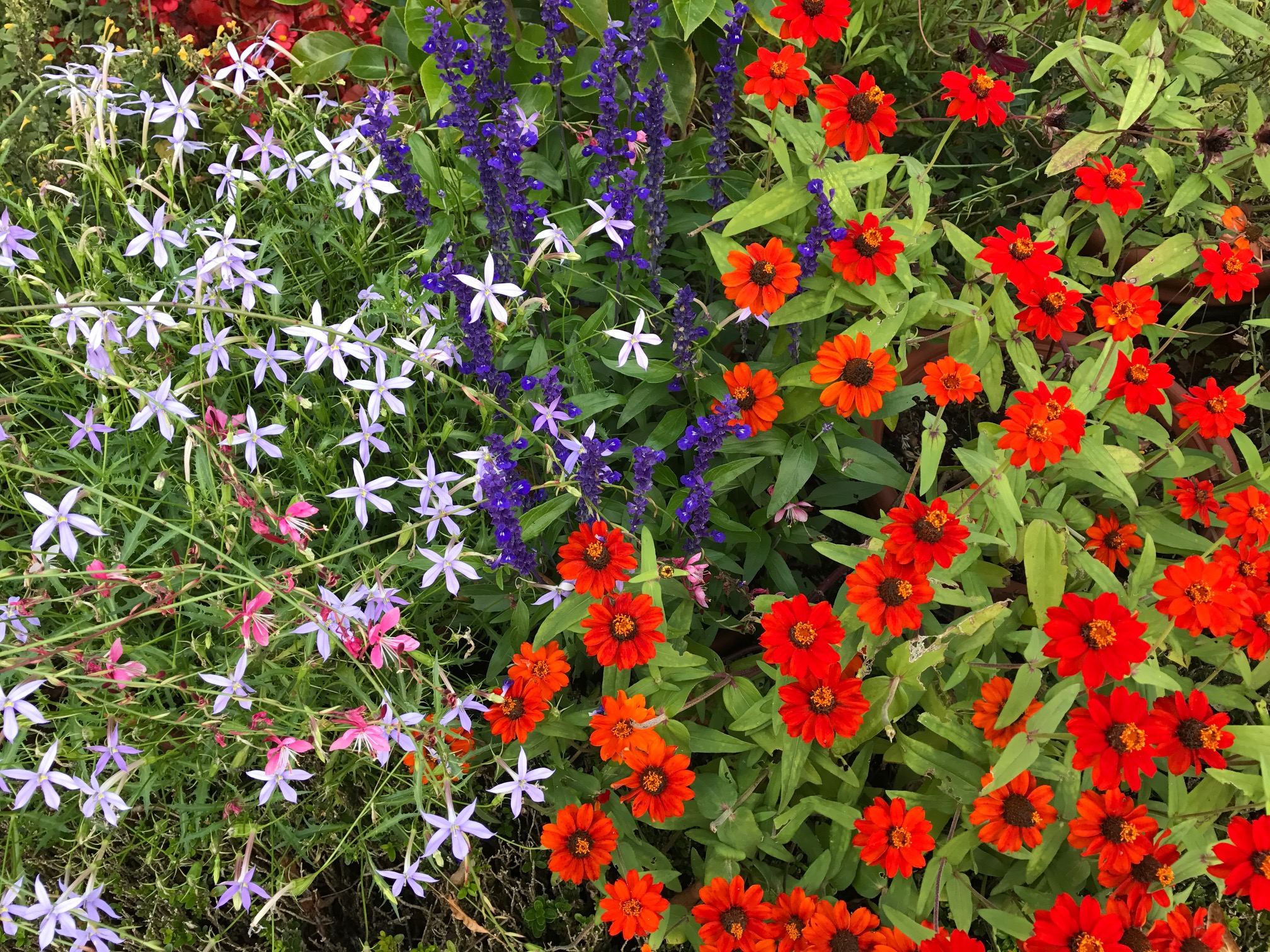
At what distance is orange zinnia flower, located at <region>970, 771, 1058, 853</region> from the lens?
120 centimetres

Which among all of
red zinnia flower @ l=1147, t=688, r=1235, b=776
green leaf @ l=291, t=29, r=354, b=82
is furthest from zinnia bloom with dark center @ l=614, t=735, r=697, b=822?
green leaf @ l=291, t=29, r=354, b=82

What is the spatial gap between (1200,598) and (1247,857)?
1.10 feet

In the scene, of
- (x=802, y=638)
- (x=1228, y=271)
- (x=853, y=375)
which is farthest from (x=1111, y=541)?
(x=802, y=638)

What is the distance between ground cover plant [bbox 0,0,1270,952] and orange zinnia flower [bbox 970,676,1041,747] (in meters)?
0.01

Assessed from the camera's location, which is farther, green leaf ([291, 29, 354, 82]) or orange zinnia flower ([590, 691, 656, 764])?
green leaf ([291, 29, 354, 82])

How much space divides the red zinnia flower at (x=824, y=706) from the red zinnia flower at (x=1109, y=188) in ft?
3.36

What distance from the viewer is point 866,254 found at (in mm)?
1450

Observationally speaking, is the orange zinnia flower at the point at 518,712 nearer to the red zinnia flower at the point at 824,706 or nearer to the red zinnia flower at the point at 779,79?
the red zinnia flower at the point at 824,706

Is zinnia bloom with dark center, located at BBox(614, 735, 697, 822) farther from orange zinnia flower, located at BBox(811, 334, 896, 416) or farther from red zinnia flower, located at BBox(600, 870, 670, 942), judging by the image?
orange zinnia flower, located at BBox(811, 334, 896, 416)

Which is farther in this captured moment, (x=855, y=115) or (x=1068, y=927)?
(x=855, y=115)

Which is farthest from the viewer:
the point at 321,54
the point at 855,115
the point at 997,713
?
the point at 321,54

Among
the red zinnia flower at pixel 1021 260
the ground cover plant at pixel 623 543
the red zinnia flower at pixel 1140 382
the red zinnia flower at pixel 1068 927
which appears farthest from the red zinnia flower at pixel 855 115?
the red zinnia flower at pixel 1068 927

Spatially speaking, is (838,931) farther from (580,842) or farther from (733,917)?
(580,842)

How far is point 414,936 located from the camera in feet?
5.60
